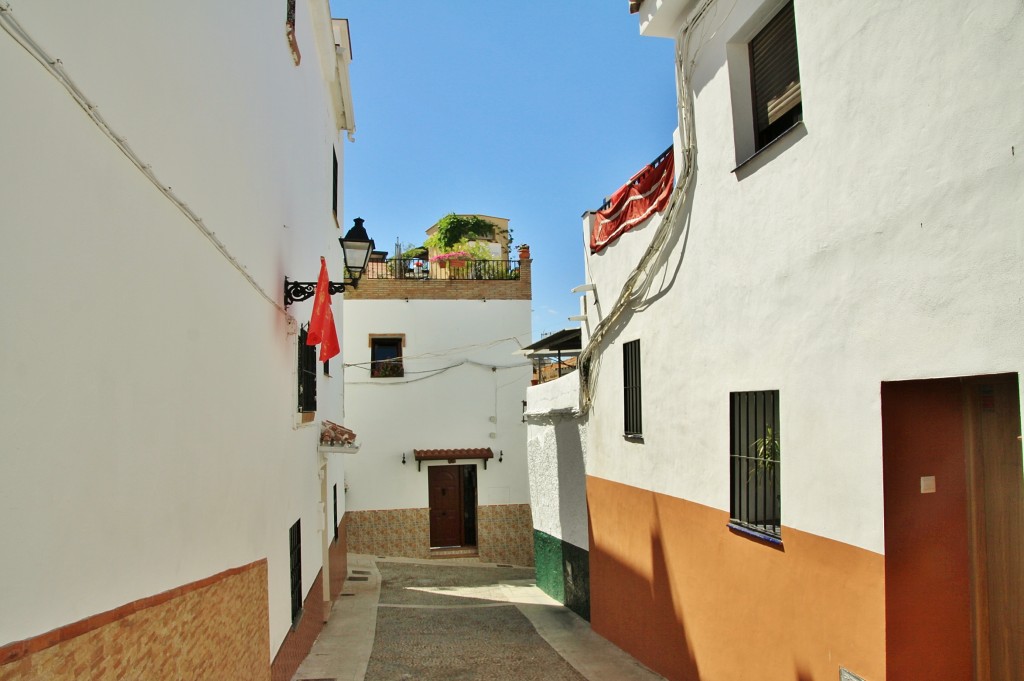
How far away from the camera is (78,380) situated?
2623mm

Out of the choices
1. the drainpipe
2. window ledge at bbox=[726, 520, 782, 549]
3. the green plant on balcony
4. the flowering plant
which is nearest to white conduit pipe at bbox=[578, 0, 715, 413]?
window ledge at bbox=[726, 520, 782, 549]

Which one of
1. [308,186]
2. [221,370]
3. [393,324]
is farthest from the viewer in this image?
[393,324]

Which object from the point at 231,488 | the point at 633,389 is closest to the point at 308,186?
the point at 633,389

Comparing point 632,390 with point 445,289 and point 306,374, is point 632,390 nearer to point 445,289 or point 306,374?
point 306,374

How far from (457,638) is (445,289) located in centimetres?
1073

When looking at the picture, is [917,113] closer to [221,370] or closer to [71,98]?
[71,98]

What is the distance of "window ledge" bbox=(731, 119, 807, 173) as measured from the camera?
5234mm

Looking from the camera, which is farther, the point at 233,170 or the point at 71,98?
the point at 233,170

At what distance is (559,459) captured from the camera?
456 inches

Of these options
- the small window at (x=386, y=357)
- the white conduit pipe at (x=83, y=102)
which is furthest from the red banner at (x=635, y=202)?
the small window at (x=386, y=357)

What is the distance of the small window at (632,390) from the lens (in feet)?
27.8

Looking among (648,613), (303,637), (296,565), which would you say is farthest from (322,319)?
(648,613)

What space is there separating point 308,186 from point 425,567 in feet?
33.6

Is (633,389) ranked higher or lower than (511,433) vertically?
higher
